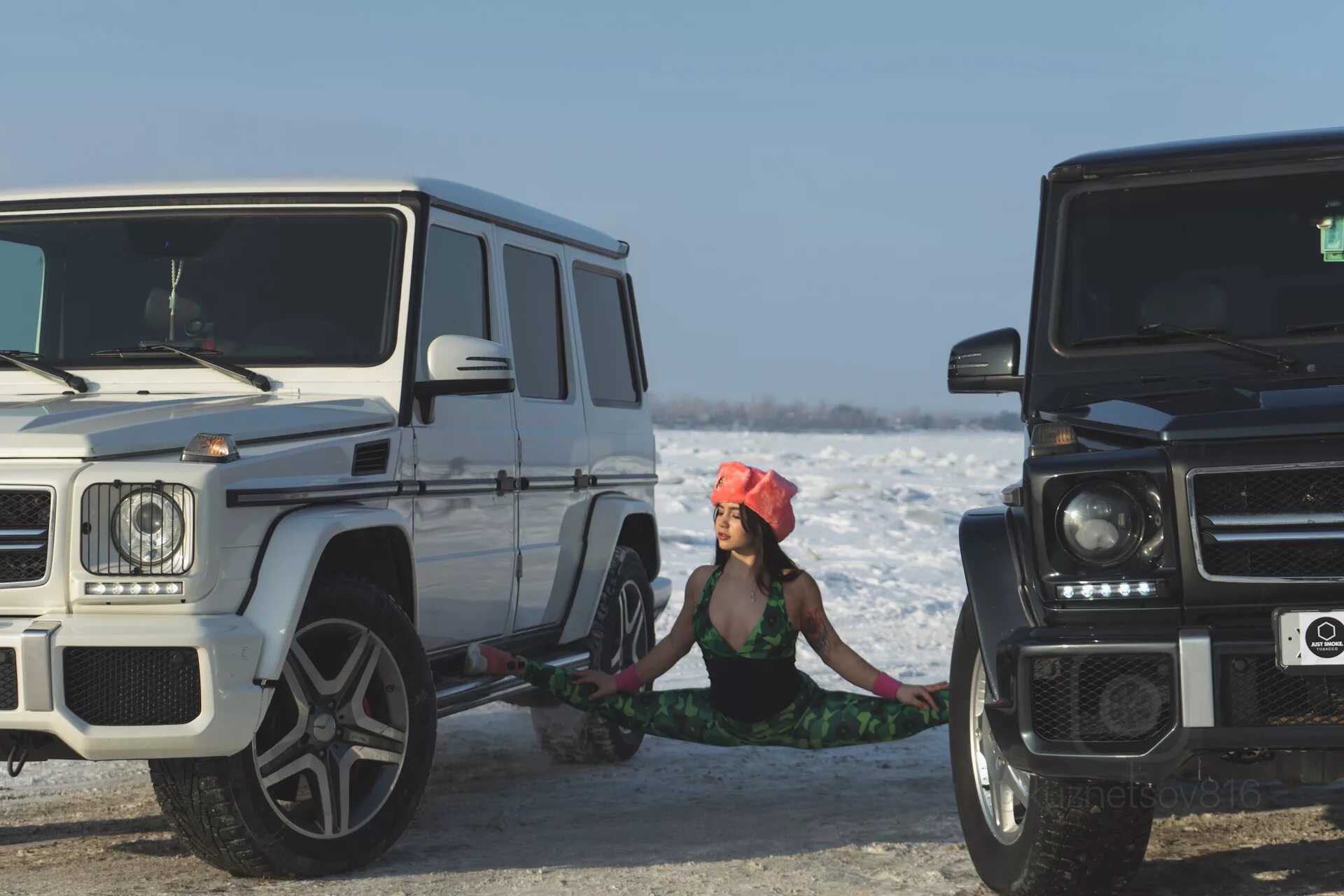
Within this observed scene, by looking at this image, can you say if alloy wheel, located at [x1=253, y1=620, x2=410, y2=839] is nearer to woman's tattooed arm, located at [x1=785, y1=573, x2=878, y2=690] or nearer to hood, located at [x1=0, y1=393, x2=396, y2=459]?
hood, located at [x1=0, y1=393, x2=396, y2=459]

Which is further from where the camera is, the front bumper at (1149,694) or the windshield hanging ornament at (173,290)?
the windshield hanging ornament at (173,290)

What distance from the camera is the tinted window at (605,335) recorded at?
765cm

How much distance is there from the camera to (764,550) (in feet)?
19.0

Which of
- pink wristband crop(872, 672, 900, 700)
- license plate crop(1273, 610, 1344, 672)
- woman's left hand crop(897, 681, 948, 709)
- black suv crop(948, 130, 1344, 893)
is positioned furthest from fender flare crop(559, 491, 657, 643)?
license plate crop(1273, 610, 1344, 672)

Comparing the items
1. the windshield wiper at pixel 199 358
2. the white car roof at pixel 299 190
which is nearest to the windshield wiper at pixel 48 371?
the windshield wiper at pixel 199 358

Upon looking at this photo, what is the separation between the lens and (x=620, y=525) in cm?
750

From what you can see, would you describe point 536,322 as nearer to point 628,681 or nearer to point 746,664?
point 628,681

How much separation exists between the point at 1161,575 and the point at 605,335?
176 inches

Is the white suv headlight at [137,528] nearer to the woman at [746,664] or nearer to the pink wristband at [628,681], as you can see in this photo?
the woman at [746,664]

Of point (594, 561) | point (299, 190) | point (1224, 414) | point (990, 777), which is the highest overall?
point (299, 190)

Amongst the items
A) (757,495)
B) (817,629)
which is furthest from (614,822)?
(757,495)

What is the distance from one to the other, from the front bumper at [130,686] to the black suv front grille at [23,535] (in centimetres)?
13

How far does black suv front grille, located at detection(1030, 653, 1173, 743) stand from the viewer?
12.2 ft

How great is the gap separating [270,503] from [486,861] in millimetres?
1352
